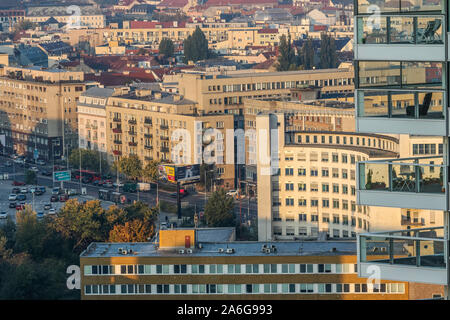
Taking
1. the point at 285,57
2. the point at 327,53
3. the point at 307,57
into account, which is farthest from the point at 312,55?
the point at 285,57

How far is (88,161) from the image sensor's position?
136 ft

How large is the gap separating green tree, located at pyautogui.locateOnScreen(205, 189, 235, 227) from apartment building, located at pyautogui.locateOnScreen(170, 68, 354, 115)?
860 centimetres

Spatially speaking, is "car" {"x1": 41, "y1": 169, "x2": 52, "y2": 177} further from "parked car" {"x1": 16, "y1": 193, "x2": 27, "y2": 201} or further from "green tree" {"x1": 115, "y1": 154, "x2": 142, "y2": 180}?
"parked car" {"x1": 16, "y1": 193, "x2": 27, "y2": 201}

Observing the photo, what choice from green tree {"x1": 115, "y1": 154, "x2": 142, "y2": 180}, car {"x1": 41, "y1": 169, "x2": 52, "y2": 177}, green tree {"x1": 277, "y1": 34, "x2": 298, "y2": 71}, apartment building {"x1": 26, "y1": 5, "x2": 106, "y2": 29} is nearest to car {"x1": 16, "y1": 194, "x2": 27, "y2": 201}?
green tree {"x1": 115, "y1": 154, "x2": 142, "y2": 180}

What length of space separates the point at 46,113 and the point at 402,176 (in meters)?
42.6

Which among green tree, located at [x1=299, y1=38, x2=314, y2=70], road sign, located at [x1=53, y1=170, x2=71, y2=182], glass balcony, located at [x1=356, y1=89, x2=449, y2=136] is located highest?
glass balcony, located at [x1=356, y1=89, x2=449, y2=136]

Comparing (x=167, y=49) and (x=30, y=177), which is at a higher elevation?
(x=167, y=49)

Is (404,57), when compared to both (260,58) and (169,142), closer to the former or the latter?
(169,142)

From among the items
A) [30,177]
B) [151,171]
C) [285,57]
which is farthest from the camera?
[285,57]

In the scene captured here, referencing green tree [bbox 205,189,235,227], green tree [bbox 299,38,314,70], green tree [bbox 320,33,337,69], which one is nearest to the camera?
green tree [bbox 205,189,235,227]

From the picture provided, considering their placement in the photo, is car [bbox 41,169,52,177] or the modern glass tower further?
car [bbox 41,169,52,177]

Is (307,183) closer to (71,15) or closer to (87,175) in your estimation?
(87,175)

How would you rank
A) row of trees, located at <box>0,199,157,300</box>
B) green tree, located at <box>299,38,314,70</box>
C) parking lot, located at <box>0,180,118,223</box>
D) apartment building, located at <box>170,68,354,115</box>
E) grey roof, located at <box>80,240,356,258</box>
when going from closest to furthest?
grey roof, located at <box>80,240,356,258</box>
row of trees, located at <box>0,199,157,300</box>
parking lot, located at <box>0,180,118,223</box>
apartment building, located at <box>170,68,354,115</box>
green tree, located at <box>299,38,314,70</box>

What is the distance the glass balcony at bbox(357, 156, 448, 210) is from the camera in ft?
16.1
